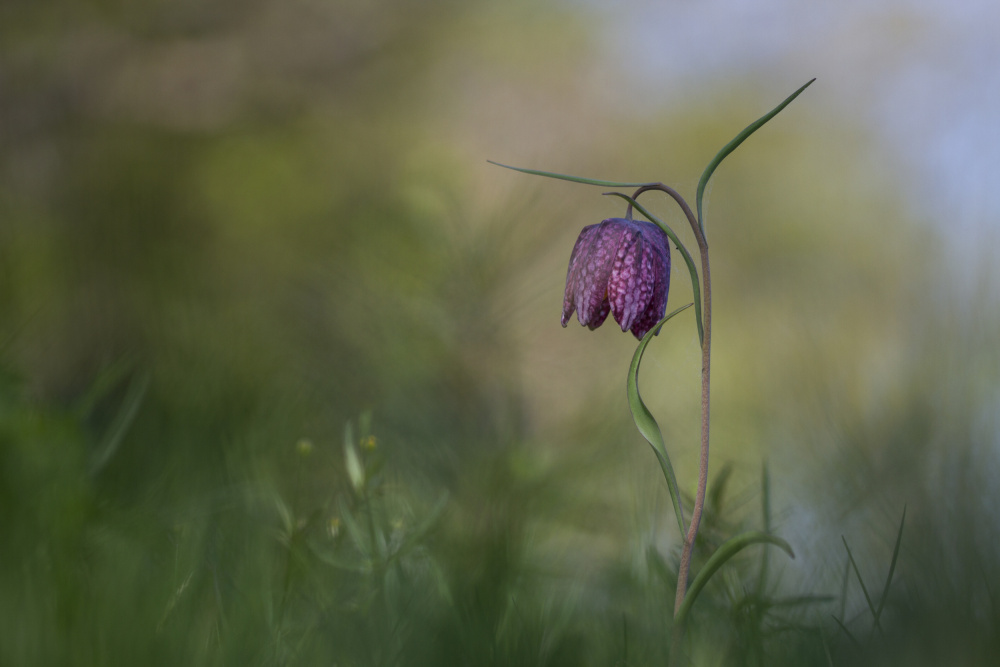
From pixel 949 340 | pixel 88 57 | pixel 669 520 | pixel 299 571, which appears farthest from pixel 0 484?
pixel 88 57

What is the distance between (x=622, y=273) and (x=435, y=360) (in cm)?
95

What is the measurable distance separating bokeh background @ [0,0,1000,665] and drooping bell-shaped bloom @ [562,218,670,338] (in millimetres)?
156

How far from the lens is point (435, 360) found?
1717mm

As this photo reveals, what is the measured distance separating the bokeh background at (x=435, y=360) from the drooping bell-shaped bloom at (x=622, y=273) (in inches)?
6.1

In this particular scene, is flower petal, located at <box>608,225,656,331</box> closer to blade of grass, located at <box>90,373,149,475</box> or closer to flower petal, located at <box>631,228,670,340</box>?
flower petal, located at <box>631,228,670,340</box>

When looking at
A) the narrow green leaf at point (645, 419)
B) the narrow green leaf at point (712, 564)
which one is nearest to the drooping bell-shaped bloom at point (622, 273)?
the narrow green leaf at point (645, 419)

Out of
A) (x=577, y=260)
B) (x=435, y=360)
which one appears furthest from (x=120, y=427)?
(x=435, y=360)

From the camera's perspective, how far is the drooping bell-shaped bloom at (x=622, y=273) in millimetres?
814

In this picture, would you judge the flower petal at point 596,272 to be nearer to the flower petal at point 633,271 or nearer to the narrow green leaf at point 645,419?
the flower petal at point 633,271

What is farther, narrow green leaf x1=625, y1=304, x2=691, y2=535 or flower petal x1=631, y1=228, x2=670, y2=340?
flower petal x1=631, y1=228, x2=670, y2=340

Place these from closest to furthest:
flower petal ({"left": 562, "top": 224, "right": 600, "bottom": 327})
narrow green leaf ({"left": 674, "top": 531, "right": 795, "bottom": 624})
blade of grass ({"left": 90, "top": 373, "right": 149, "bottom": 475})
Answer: narrow green leaf ({"left": 674, "top": 531, "right": 795, "bottom": 624})
blade of grass ({"left": 90, "top": 373, "right": 149, "bottom": 475})
flower petal ({"left": 562, "top": 224, "right": 600, "bottom": 327})

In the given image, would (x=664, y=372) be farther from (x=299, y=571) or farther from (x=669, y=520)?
(x=299, y=571)

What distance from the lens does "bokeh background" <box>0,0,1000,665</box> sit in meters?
0.60

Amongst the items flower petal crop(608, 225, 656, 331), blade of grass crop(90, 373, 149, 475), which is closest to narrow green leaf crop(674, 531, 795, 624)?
flower petal crop(608, 225, 656, 331)
